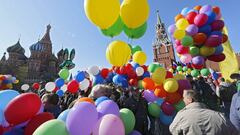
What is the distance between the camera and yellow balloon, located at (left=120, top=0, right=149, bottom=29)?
3.75 m

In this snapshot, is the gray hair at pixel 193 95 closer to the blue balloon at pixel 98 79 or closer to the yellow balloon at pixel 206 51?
the yellow balloon at pixel 206 51

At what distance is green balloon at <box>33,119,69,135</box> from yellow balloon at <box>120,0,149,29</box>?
9.09 feet

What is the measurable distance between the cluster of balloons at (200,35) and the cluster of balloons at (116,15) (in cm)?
222

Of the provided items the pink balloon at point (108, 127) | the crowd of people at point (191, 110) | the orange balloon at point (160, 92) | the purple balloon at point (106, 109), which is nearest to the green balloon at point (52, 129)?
the pink balloon at point (108, 127)

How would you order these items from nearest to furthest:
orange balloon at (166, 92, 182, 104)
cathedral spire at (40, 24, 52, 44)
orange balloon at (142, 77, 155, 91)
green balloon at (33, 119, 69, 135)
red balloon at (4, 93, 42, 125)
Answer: green balloon at (33, 119, 69, 135), red balloon at (4, 93, 42, 125), orange balloon at (166, 92, 182, 104), orange balloon at (142, 77, 155, 91), cathedral spire at (40, 24, 52, 44)

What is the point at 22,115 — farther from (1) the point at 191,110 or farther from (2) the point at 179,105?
(2) the point at 179,105

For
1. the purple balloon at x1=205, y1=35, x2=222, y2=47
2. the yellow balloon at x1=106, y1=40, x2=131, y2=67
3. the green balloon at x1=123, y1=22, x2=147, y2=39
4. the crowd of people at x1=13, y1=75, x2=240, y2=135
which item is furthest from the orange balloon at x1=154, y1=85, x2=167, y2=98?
the purple balloon at x1=205, y1=35, x2=222, y2=47

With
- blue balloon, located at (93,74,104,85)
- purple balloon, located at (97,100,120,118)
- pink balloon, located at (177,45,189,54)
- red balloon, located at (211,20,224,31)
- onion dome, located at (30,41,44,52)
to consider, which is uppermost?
onion dome, located at (30,41,44,52)

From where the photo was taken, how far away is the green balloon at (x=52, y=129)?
172 centimetres

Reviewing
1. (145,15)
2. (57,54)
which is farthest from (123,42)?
(57,54)

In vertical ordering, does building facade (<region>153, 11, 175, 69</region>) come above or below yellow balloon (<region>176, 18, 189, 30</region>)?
above

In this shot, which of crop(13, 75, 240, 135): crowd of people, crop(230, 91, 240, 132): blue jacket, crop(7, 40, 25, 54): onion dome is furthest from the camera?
crop(7, 40, 25, 54): onion dome

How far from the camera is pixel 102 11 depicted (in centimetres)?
361

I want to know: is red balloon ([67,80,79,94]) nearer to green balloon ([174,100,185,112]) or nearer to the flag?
green balloon ([174,100,185,112])
